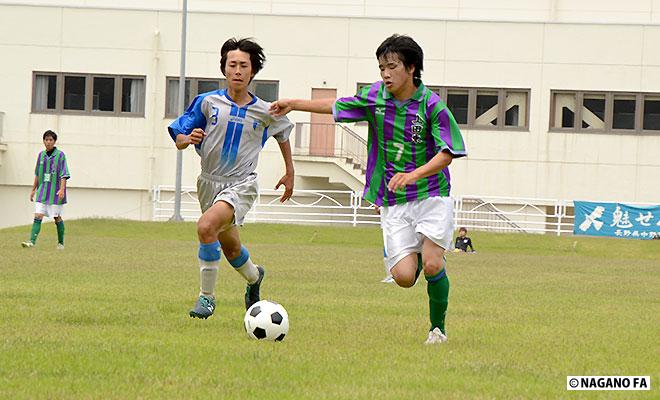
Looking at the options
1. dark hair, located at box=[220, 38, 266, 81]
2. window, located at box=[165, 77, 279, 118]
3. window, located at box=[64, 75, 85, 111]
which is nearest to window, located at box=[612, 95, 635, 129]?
window, located at box=[165, 77, 279, 118]

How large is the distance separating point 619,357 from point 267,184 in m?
34.3

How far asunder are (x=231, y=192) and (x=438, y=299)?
2.07 meters

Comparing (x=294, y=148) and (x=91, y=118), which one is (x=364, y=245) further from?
(x=91, y=118)

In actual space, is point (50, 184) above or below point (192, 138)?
below

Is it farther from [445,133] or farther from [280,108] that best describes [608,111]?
[445,133]

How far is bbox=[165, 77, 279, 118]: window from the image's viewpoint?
140 feet

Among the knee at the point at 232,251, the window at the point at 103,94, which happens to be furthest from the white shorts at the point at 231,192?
the window at the point at 103,94

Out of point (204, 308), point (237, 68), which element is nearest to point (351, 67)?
point (237, 68)

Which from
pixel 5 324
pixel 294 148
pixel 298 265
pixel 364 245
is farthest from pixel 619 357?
pixel 294 148

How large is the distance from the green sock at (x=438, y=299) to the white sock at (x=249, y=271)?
2044 mm

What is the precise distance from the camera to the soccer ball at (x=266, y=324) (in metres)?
9.02

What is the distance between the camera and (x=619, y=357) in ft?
28.9

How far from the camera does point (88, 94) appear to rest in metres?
43.1

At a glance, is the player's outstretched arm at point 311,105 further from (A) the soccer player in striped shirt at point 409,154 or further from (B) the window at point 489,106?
(B) the window at point 489,106
